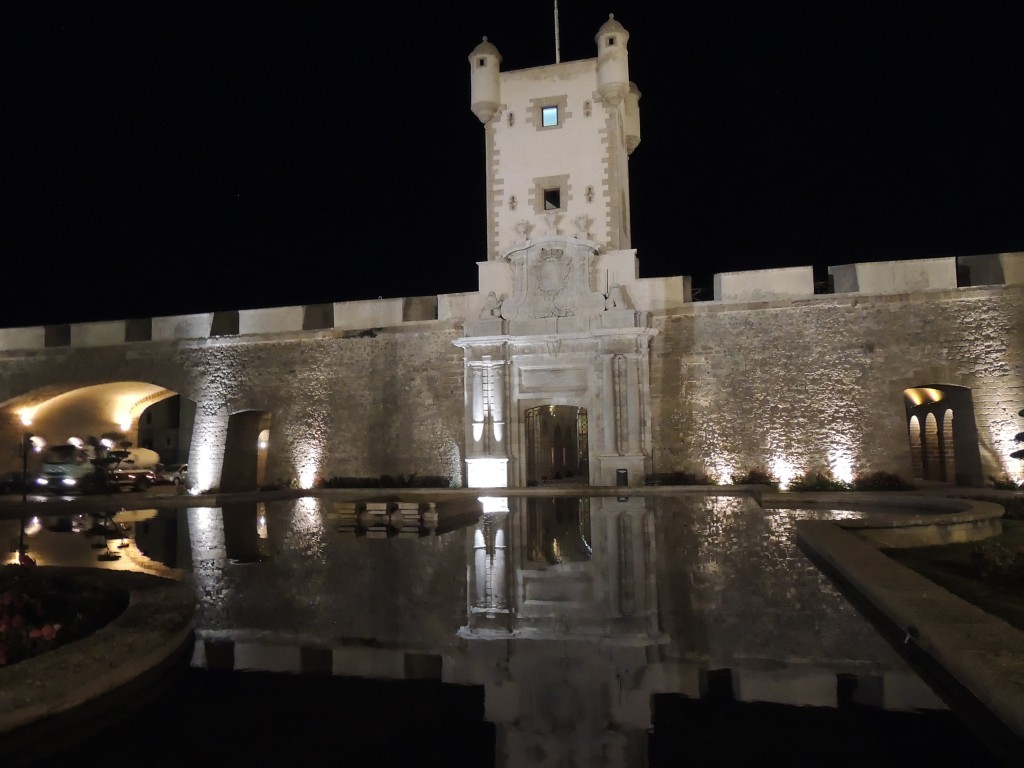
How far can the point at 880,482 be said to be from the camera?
1828 cm

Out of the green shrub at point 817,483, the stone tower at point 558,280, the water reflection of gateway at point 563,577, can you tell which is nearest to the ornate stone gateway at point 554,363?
the stone tower at point 558,280

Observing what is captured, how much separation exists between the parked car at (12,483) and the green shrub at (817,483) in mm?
23610

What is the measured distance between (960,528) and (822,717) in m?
6.60

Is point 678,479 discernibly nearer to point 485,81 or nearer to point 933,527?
point 933,527

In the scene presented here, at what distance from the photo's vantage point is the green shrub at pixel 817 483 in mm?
18562

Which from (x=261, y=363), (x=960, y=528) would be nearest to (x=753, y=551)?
(x=960, y=528)

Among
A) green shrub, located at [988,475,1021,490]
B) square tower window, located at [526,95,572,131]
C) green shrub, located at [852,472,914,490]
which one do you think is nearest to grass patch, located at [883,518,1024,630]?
green shrub, located at [852,472,914,490]

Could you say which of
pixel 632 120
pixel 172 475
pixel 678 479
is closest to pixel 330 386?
pixel 678 479

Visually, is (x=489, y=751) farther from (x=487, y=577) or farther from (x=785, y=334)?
(x=785, y=334)

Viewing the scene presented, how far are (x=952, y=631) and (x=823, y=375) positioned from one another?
1593cm

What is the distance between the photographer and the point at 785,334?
64.1 ft

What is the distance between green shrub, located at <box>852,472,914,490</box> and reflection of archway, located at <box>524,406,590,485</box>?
28.5ft

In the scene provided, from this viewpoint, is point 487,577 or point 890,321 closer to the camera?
point 487,577

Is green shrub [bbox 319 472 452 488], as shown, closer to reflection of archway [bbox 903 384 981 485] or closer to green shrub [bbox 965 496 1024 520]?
reflection of archway [bbox 903 384 981 485]
